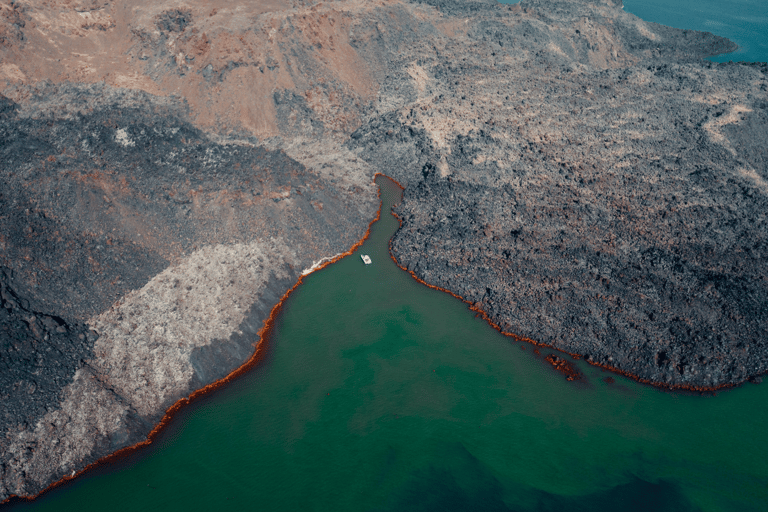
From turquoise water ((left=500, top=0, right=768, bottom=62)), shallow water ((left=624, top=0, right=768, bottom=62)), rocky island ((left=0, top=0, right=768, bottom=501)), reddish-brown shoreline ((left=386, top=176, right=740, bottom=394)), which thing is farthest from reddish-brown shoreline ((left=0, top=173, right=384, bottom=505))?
turquoise water ((left=500, top=0, right=768, bottom=62))

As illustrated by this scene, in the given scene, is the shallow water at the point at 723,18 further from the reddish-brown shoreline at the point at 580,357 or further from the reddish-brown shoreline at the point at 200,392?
the reddish-brown shoreline at the point at 200,392

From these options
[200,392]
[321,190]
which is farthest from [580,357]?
[200,392]

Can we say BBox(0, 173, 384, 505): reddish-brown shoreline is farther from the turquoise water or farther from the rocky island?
the turquoise water

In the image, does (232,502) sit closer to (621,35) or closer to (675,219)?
(675,219)

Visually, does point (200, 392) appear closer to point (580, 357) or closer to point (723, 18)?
point (580, 357)

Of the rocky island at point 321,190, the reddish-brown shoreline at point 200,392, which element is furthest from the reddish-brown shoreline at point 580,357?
the reddish-brown shoreline at point 200,392

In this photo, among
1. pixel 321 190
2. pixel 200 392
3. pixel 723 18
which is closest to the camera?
pixel 200 392
